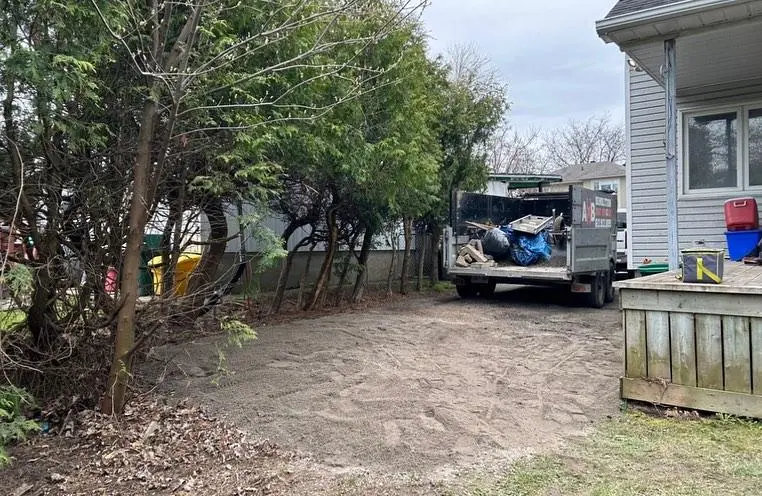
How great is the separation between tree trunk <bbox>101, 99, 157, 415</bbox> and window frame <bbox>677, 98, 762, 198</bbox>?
732 cm

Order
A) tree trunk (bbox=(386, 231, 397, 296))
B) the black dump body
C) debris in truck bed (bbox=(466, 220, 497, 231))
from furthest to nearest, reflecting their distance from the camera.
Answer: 1. tree trunk (bbox=(386, 231, 397, 296))
2. debris in truck bed (bbox=(466, 220, 497, 231))
3. the black dump body

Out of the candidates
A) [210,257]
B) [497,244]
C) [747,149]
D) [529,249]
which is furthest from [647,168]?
[210,257]

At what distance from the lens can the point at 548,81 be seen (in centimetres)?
3048

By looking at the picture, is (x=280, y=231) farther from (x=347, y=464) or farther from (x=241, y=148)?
(x=347, y=464)

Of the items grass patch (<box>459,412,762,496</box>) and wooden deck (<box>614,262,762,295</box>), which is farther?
wooden deck (<box>614,262,762,295</box>)

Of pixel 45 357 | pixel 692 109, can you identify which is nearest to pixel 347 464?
pixel 45 357

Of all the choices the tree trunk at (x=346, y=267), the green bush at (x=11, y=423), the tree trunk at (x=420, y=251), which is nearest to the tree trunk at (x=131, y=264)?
the green bush at (x=11, y=423)

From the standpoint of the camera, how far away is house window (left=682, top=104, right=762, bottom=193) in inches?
287

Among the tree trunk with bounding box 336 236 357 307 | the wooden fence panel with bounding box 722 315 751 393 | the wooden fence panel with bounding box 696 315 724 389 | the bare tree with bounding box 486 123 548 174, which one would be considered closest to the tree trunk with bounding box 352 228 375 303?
the tree trunk with bounding box 336 236 357 307

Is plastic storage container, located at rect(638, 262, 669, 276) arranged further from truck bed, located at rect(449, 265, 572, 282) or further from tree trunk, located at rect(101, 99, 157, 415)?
tree trunk, located at rect(101, 99, 157, 415)

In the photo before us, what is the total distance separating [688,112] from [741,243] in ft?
7.34

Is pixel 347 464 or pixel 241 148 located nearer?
pixel 347 464

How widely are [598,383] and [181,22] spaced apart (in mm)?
4885

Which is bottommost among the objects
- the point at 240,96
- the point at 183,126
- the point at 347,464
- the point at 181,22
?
the point at 347,464
